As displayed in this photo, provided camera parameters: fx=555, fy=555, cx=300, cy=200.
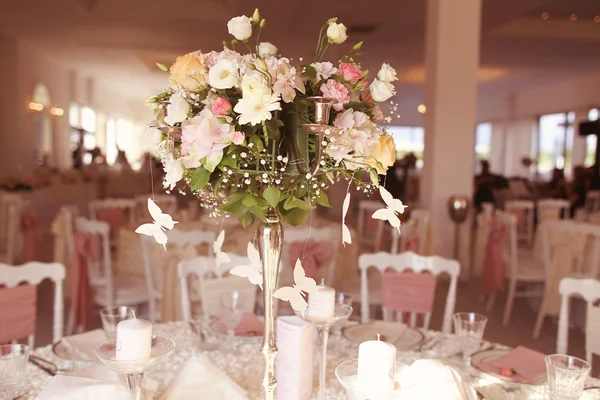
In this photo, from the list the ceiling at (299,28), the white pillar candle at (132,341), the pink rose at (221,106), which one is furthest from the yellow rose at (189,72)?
the ceiling at (299,28)

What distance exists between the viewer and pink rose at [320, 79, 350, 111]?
3.85 feet

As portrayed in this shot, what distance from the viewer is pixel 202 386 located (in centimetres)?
145

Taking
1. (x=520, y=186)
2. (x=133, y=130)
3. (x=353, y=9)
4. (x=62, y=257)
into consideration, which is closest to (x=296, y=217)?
(x=62, y=257)

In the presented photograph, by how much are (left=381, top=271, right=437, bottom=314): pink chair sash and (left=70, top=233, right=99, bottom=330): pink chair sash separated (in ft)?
7.06

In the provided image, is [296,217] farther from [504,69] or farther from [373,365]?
[504,69]

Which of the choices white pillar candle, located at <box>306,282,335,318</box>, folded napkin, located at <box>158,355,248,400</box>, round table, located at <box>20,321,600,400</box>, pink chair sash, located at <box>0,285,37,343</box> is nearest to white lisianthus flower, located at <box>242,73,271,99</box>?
white pillar candle, located at <box>306,282,335,318</box>

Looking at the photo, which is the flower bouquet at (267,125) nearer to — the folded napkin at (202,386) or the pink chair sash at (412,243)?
the folded napkin at (202,386)

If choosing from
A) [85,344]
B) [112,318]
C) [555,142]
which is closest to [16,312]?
[85,344]

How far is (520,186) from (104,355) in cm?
1176

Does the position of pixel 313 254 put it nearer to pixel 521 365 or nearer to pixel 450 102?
pixel 521 365

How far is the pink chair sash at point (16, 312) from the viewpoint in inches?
83.3

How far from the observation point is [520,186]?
11781mm

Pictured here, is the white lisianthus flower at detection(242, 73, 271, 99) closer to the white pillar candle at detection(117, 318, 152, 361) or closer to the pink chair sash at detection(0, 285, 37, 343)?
the white pillar candle at detection(117, 318, 152, 361)

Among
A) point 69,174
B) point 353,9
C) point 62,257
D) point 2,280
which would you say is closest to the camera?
point 2,280
